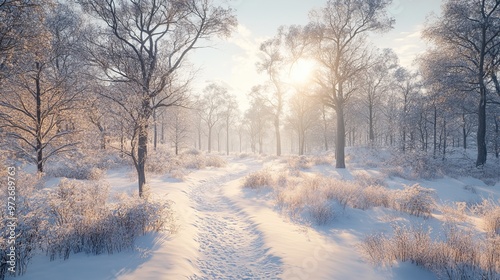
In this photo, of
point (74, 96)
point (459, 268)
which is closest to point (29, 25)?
point (74, 96)

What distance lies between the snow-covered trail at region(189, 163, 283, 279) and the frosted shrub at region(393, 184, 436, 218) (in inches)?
191

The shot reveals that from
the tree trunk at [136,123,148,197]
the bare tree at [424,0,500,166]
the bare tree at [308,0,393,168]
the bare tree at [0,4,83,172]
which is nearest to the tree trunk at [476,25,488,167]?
the bare tree at [424,0,500,166]

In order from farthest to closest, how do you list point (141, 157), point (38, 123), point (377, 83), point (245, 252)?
point (377, 83) → point (38, 123) → point (141, 157) → point (245, 252)

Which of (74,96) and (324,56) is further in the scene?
(324,56)

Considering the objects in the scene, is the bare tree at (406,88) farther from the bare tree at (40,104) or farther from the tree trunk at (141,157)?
the bare tree at (40,104)

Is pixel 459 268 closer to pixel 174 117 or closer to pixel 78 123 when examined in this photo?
pixel 78 123

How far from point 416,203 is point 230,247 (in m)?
5.90

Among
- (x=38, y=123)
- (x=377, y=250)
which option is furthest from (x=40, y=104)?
(x=377, y=250)

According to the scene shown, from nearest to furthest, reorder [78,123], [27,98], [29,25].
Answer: [29,25]
[27,98]
[78,123]

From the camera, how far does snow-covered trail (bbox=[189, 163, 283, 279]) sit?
432 centimetres

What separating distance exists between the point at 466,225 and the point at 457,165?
1454 cm

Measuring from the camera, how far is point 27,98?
428 inches

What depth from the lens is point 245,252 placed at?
17.2 ft

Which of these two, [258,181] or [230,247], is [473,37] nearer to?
Answer: [258,181]
